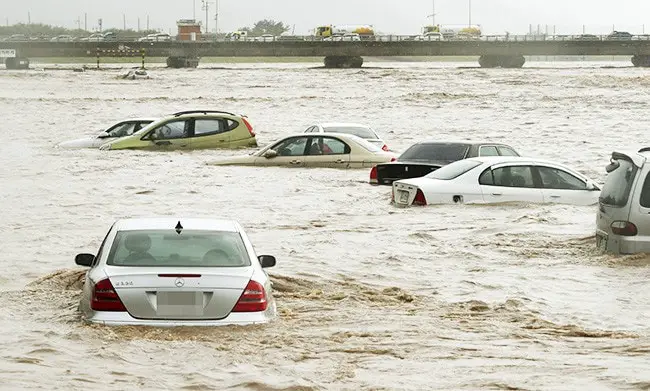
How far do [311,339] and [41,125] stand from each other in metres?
40.2

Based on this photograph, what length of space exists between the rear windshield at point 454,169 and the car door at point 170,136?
13.9 meters

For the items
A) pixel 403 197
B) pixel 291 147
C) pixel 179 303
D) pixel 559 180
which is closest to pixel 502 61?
pixel 291 147

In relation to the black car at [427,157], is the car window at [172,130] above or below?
below

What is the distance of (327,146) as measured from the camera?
31.4 metres

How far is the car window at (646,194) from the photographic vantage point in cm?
1620

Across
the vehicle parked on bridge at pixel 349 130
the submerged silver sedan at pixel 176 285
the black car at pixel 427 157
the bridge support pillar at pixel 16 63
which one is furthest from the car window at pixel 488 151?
the bridge support pillar at pixel 16 63

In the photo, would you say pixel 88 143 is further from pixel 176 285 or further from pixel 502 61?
pixel 502 61

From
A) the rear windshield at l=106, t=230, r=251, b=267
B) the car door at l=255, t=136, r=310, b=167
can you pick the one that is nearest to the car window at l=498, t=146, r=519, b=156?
the car door at l=255, t=136, r=310, b=167

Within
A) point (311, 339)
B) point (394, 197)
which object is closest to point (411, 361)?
point (311, 339)

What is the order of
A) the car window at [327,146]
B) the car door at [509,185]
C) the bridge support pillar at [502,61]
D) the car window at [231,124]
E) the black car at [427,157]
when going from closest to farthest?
the car door at [509,185] → the black car at [427,157] → the car window at [327,146] → the car window at [231,124] → the bridge support pillar at [502,61]

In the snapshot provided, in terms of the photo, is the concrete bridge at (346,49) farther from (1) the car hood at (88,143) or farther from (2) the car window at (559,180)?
(2) the car window at (559,180)

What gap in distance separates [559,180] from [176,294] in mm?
12617

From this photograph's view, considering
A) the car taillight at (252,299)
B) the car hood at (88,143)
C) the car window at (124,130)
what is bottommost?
the car hood at (88,143)

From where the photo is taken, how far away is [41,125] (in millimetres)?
51094
